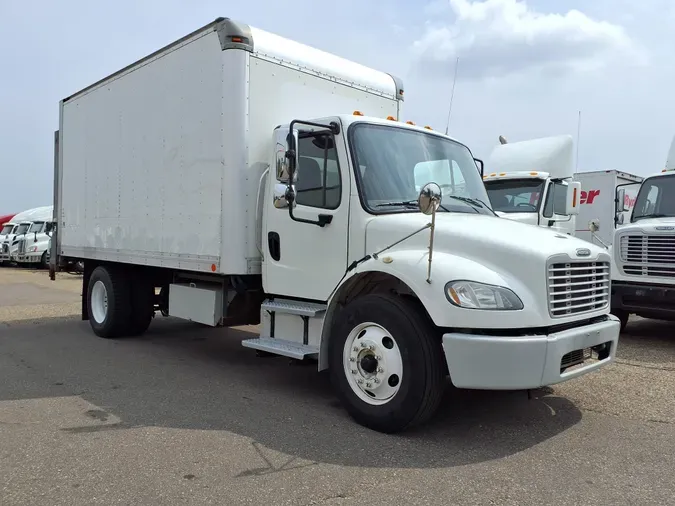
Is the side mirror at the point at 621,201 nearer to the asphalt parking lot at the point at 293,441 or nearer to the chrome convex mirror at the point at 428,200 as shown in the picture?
the asphalt parking lot at the point at 293,441

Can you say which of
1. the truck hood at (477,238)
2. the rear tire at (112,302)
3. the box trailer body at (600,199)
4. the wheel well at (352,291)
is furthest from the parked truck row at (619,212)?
the rear tire at (112,302)

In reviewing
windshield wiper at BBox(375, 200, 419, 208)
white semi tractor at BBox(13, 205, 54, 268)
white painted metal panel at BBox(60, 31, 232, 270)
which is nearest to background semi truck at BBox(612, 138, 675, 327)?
windshield wiper at BBox(375, 200, 419, 208)

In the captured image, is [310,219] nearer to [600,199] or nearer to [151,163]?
[151,163]

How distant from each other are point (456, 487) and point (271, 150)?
3612 millimetres

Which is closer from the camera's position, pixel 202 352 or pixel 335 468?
pixel 335 468

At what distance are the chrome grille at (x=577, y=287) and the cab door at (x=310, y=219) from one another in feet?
5.56

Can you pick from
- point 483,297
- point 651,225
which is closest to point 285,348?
point 483,297

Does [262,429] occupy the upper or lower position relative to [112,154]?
lower

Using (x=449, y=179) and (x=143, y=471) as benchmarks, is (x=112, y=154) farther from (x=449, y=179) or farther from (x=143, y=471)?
(x=143, y=471)

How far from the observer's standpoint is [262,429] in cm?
464

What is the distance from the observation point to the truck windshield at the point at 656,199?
8.89m

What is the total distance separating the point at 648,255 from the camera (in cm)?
836

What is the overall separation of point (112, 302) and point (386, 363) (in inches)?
202

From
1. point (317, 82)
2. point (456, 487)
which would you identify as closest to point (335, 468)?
point (456, 487)
